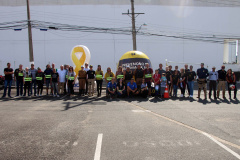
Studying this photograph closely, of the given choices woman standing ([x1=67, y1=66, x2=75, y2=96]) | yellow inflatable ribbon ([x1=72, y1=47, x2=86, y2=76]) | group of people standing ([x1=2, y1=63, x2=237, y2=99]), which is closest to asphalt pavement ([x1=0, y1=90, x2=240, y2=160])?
group of people standing ([x1=2, y1=63, x2=237, y2=99])

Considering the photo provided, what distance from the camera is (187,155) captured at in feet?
11.9

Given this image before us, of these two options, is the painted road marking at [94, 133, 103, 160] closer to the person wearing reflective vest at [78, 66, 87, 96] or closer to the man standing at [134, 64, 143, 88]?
the man standing at [134, 64, 143, 88]

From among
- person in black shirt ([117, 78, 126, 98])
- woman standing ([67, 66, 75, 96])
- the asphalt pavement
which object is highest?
woman standing ([67, 66, 75, 96])

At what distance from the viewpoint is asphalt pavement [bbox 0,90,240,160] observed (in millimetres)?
3680

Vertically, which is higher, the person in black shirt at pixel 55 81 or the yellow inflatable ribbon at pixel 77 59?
the yellow inflatable ribbon at pixel 77 59

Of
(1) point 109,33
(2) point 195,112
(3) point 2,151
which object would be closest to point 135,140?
(3) point 2,151

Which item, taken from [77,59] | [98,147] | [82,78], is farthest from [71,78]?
[98,147]

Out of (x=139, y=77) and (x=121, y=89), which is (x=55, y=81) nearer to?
(x=121, y=89)

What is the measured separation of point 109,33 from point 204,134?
76.2ft

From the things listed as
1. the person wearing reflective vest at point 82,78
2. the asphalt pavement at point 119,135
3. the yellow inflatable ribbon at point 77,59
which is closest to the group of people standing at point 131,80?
the person wearing reflective vest at point 82,78

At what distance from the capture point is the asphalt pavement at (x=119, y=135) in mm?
3680

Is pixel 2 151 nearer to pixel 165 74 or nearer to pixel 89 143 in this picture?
pixel 89 143

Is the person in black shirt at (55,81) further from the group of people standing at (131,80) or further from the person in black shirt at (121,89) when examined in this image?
the person in black shirt at (121,89)

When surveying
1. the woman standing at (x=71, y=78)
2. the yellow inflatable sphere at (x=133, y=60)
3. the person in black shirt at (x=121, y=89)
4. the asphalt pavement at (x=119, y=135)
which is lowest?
the asphalt pavement at (x=119, y=135)
